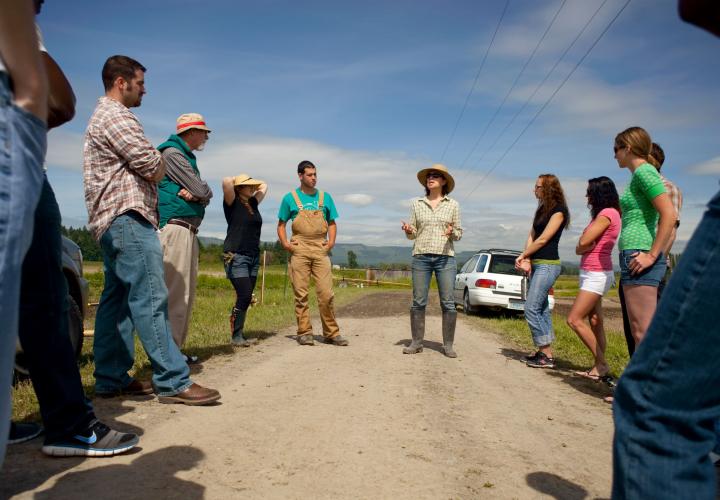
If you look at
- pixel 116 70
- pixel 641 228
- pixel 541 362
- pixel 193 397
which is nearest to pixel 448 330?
pixel 541 362

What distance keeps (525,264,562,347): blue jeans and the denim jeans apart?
516cm

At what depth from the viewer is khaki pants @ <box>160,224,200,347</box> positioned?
508cm

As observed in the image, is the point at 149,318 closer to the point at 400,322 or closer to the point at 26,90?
the point at 26,90

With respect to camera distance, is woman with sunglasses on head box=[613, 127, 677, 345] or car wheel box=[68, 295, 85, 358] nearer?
woman with sunglasses on head box=[613, 127, 677, 345]

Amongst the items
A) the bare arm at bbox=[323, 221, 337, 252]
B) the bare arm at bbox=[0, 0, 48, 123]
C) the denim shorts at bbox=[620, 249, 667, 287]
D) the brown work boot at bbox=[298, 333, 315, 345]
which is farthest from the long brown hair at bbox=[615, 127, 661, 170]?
the brown work boot at bbox=[298, 333, 315, 345]

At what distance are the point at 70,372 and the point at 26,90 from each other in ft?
6.59

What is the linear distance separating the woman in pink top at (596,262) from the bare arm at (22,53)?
5.40m

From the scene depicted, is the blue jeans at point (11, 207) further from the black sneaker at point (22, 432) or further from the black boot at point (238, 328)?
the black boot at point (238, 328)

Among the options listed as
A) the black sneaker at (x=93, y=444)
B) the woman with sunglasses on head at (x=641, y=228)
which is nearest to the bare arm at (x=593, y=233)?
the woman with sunglasses on head at (x=641, y=228)

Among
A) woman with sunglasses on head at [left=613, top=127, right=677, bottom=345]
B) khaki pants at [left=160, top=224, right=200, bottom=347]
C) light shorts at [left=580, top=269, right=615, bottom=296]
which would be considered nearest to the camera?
woman with sunglasses on head at [left=613, top=127, right=677, bottom=345]

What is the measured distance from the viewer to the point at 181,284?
5211mm

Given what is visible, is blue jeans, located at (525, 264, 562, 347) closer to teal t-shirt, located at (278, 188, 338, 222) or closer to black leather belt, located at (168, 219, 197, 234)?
teal t-shirt, located at (278, 188, 338, 222)

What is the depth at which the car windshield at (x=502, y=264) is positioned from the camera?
46.4 feet

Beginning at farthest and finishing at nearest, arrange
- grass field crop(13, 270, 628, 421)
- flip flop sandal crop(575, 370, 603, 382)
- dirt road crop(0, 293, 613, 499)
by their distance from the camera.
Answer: flip flop sandal crop(575, 370, 603, 382) → grass field crop(13, 270, 628, 421) → dirt road crop(0, 293, 613, 499)
